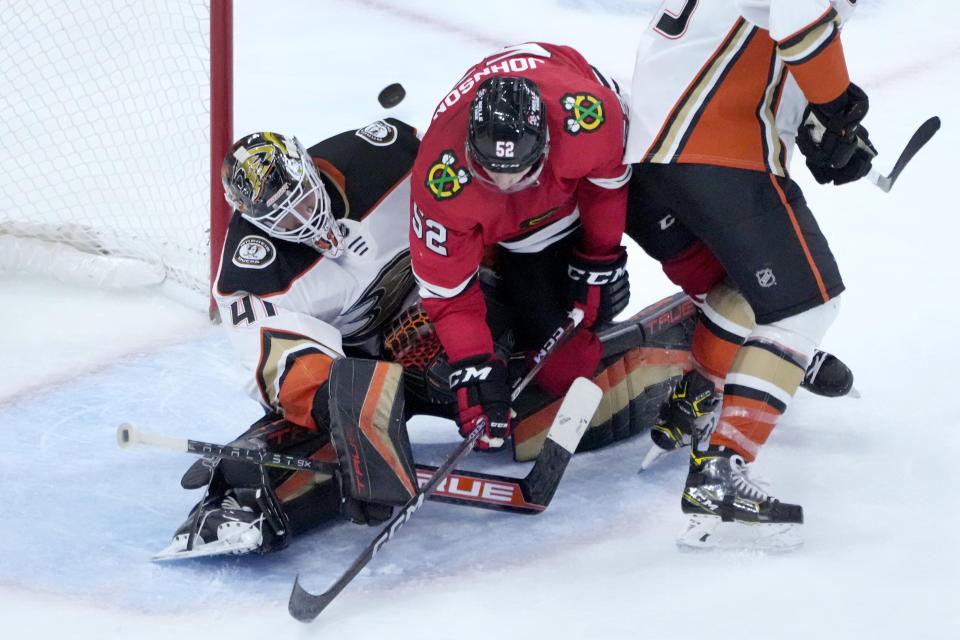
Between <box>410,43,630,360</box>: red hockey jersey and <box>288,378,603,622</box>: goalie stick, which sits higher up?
<box>410,43,630,360</box>: red hockey jersey

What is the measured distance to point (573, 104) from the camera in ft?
8.08

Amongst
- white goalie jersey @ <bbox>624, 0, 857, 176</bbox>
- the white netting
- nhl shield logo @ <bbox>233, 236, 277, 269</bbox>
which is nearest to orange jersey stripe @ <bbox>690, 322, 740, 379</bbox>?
white goalie jersey @ <bbox>624, 0, 857, 176</bbox>

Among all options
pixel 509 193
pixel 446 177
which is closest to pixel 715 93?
pixel 509 193

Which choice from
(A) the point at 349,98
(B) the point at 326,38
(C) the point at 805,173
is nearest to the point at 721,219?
(C) the point at 805,173

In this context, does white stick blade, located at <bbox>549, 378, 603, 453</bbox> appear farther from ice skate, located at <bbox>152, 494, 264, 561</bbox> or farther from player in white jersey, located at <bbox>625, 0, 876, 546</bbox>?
ice skate, located at <bbox>152, 494, 264, 561</bbox>

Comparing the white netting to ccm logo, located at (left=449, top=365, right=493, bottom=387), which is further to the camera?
the white netting

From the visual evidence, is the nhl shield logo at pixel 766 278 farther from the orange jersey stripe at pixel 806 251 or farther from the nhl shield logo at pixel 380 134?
the nhl shield logo at pixel 380 134

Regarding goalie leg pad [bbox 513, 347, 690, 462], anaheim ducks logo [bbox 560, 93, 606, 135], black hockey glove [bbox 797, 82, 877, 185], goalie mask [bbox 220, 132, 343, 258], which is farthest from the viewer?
goalie leg pad [bbox 513, 347, 690, 462]

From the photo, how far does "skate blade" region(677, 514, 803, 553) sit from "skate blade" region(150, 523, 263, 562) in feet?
2.92

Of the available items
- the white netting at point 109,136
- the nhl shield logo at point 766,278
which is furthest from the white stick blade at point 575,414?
the white netting at point 109,136

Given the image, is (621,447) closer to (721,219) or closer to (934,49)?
(721,219)

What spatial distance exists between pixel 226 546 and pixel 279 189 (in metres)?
0.77

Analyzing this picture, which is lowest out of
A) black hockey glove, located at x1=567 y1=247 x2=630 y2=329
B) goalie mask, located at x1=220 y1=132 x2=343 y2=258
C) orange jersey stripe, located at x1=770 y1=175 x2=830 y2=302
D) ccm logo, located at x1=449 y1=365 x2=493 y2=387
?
ccm logo, located at x1=449 y1=365 x2=493 y2=387

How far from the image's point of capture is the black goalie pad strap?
242 centimetres
